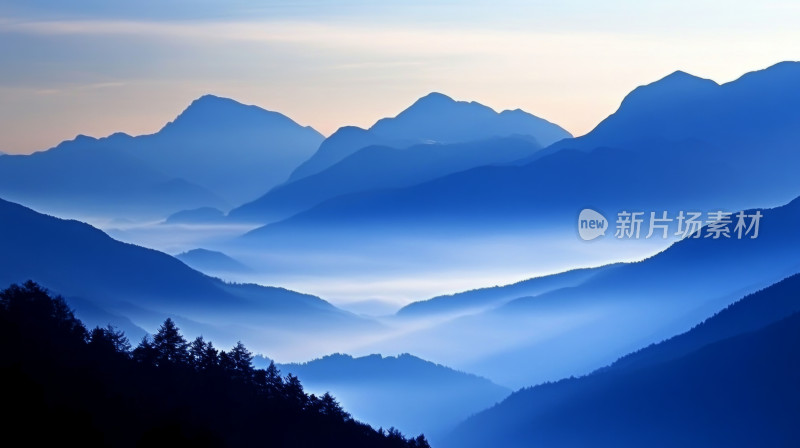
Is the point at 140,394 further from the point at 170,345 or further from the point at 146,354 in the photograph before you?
the point at 170,345

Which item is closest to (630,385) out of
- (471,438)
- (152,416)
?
(471,438)

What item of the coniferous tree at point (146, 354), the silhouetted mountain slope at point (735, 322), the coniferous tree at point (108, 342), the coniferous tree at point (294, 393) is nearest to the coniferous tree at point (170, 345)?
the coniferous tree at point (146, 354)

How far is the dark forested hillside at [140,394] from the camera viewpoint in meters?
33.6

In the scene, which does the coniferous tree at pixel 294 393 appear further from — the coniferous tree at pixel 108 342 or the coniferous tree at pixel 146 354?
the coniferous tree at pixel 108 342

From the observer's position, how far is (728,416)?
14662 cm

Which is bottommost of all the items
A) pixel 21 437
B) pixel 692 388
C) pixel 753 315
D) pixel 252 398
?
pixel 21 437

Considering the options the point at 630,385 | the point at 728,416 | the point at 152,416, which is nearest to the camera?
the point at 152,416

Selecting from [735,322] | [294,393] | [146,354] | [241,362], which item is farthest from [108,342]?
[735,322]

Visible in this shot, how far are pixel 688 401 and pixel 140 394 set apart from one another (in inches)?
4424

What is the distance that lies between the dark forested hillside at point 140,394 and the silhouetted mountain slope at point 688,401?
3643 inches

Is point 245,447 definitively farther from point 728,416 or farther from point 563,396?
point 563,396

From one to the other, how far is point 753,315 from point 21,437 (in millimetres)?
153389

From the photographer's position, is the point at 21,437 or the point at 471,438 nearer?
the point at 21,437

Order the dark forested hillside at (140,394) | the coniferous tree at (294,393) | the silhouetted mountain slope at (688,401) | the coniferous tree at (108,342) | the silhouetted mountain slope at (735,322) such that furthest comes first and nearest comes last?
1. the silhouetted mountain slope at (735,322)
2. the silhouetted mountain slope at (688,401)
3. the coniferous tree at (294,393)
4. the coniferous tree at (108,342)
5. the dark forested hillside at (140,394)
